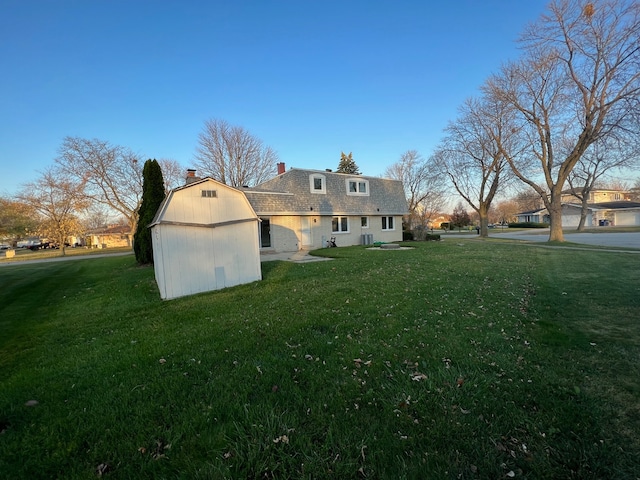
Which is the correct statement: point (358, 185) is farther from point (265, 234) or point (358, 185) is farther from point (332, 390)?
point (332, 390)

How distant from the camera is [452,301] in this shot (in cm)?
622

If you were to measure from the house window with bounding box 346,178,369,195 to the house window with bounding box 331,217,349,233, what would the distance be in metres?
2.21

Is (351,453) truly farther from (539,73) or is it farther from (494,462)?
(539,73)

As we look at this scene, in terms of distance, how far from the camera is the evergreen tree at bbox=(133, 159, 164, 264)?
14.5m

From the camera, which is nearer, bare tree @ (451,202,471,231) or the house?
the house

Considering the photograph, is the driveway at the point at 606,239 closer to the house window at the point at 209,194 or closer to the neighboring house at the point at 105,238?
the house window at the point at 209,194

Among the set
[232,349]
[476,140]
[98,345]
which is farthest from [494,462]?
[476,140]

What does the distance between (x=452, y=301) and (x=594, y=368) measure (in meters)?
2.84

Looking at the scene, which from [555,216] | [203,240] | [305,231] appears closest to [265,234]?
[305,231]

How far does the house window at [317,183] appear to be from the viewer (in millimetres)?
21312

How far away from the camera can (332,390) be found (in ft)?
10.0

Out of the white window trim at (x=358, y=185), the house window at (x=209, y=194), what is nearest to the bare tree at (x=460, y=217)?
the white window trim at (x=358, y=185)

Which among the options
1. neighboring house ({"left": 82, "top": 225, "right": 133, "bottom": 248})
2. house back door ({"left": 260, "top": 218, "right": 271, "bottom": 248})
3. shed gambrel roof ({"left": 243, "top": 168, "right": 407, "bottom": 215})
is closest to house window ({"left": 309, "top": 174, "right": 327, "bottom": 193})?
shed gambrel roof ({"left": 243, "top": 168, "right": 407, "bottom": 215})

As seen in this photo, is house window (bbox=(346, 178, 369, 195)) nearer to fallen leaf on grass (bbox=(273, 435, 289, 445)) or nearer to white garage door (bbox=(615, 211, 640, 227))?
fallen leaf on grass (bbox=(273, 435, 289, 445))
